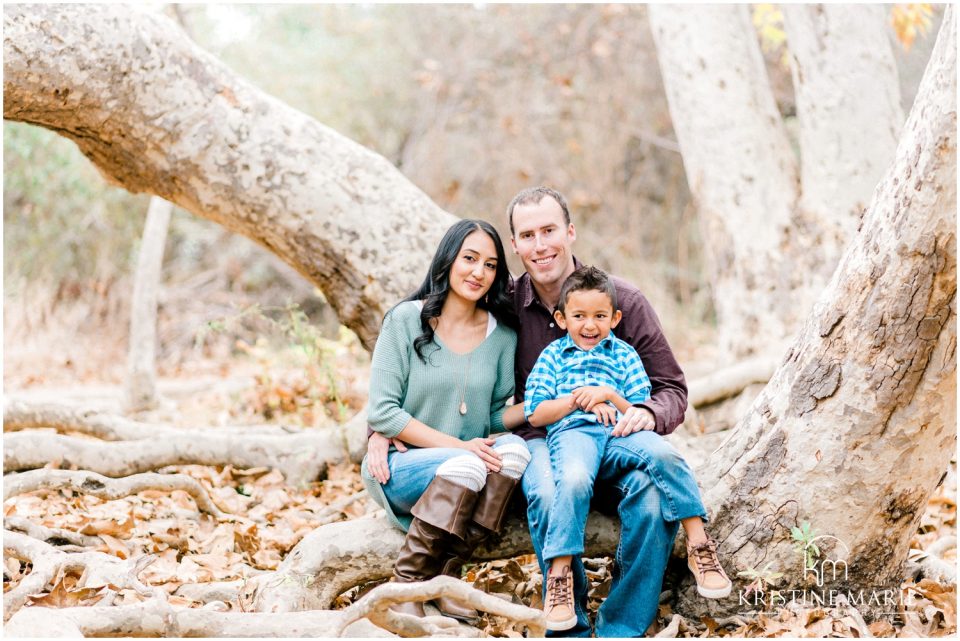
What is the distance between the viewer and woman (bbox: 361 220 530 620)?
10.2 feet

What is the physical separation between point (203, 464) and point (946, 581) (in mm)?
3545

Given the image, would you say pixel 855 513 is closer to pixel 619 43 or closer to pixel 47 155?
pixel 619 43

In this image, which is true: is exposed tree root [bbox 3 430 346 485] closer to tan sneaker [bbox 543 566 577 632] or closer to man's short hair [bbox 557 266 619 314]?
man's short hair [bbox 557 266 619 314]

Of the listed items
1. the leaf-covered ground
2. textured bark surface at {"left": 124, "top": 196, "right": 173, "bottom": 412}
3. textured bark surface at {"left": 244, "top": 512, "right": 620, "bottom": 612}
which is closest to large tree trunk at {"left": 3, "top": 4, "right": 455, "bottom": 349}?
the leaf-covered ground

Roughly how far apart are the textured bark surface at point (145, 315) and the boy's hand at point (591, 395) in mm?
4527

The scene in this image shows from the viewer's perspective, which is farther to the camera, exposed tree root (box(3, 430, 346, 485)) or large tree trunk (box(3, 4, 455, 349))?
exposed tree root (box(3, 430, 346, 485))

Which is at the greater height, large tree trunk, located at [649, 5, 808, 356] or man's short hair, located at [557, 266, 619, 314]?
large tree trunk, located at [649, 5, 808, 356]

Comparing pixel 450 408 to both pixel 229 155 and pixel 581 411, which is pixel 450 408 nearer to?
pixel 581 411

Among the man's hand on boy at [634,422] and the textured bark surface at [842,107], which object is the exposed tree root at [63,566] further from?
the textured bark surface at [842,107]

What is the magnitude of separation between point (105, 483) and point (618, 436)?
252 cm

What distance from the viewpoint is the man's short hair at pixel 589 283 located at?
10.8ft

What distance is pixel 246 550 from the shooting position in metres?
3.97

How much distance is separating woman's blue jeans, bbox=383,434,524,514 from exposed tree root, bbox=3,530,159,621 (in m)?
0.90

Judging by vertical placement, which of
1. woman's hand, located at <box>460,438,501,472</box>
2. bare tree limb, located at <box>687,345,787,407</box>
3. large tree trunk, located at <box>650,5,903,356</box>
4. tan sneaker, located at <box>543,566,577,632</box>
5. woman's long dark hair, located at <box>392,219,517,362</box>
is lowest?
tan sneaker, located at <box>543,566,577,632</box>
